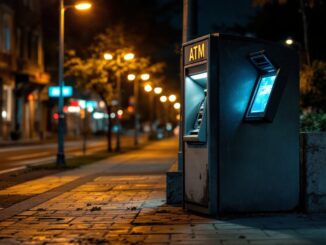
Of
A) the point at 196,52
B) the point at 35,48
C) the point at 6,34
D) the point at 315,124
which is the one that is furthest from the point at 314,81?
the point at 35,48

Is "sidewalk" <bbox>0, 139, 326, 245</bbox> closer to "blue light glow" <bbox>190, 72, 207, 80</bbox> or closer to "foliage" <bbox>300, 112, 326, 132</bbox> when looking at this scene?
"blue light glow" <bbox>190, 72, 207, 80</bbox>

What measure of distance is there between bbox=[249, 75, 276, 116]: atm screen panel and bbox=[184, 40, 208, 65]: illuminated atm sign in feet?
3.55

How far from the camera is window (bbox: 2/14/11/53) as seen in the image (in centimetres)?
5200

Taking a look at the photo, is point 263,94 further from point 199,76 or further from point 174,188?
point 174,188

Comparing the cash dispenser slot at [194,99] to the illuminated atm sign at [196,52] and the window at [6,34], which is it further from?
the window at [6,34]

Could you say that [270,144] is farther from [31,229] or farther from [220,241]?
[31,229]

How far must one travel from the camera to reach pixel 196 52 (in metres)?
11.1

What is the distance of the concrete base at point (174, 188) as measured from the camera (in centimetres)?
1223

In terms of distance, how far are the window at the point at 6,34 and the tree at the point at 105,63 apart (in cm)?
1541

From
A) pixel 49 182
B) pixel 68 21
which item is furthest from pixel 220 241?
pixel 68 21

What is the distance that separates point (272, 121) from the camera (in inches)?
420

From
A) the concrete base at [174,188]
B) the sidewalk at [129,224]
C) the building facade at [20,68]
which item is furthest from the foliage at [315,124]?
the building facade at [20,68]

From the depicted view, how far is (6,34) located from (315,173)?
1797 inches

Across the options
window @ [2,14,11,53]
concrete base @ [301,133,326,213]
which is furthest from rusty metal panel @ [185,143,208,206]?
window @ [2,14,11,53]
